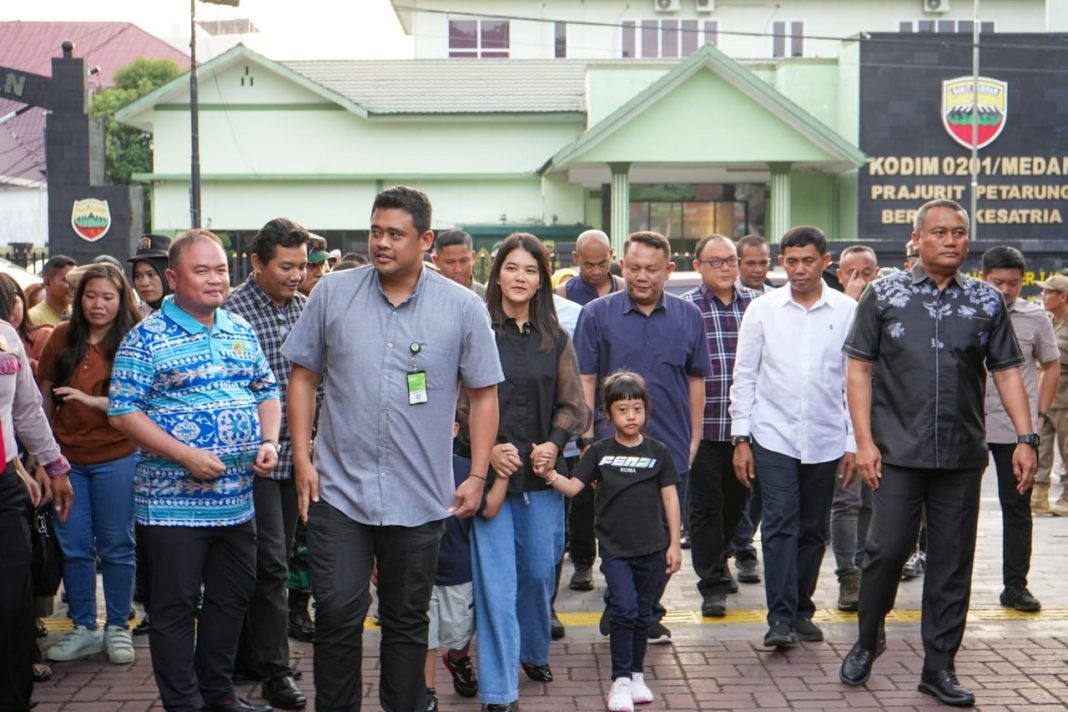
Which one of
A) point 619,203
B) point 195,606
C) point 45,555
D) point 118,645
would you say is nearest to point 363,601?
point 195,606

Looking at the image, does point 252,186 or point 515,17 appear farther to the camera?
point 515,17

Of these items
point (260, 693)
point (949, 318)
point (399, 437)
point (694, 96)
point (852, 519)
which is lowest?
point (260, 693)

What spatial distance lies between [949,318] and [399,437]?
2739mm

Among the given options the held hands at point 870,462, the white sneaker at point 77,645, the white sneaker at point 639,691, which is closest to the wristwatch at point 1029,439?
the held hands at point 870,462

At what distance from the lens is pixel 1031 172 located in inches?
1190

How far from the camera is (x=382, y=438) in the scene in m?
4.91

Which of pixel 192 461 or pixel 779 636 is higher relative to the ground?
pixel 192 461

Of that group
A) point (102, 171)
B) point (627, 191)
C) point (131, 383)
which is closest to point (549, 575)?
point (131, 383)

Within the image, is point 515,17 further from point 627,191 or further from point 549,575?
point 549,575

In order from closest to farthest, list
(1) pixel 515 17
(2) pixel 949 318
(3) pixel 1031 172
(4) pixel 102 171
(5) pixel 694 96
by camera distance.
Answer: (2) pixel 949 318 → (4) pixel 102 171 → (5) pixel 694 96 → (3) pixel 1031 172 → (1) pixel 515 17

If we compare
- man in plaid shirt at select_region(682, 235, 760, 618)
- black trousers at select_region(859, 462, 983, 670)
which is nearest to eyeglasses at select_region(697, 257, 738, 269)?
man in plaid shirt at select_region(682, 235, 760, 618)

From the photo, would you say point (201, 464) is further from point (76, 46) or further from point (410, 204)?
point (76, 46)

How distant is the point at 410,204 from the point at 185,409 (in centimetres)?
131

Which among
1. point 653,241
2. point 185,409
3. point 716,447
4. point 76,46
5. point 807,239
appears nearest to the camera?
point 185,409
